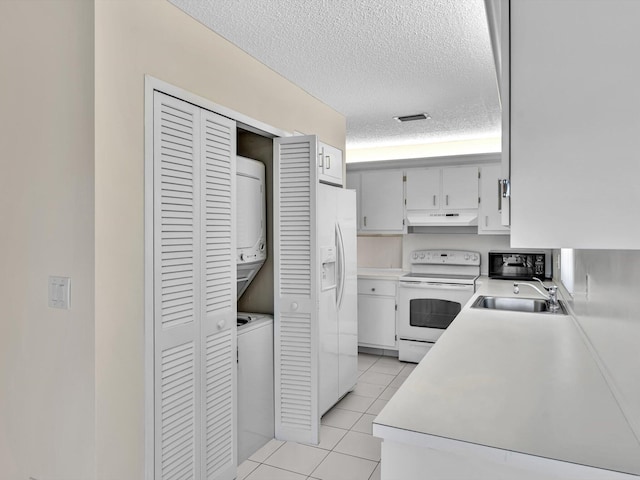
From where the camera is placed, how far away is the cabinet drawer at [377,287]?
480cm

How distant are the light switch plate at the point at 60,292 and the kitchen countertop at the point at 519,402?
1.27m

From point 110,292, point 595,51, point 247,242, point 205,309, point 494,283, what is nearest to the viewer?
point 595,51

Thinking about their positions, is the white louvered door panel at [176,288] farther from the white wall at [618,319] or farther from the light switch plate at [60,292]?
the white wall at [618,319]

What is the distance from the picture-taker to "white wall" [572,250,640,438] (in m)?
1.12

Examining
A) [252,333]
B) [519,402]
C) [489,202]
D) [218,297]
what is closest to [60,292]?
[218,297]

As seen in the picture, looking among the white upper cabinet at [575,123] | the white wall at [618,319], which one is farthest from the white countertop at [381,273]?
the white upper cabinet at [575,123]

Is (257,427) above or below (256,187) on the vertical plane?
below

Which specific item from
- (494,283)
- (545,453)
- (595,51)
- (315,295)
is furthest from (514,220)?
(494,283)

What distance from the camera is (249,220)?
8.99 ft

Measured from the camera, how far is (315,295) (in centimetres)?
279

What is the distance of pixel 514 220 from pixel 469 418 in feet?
2.59

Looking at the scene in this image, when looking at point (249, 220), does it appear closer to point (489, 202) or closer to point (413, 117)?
point (413, 117)

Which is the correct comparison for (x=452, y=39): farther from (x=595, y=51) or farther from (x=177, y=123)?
(x=595, y=51)

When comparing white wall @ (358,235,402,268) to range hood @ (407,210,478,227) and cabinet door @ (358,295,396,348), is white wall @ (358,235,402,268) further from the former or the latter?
cabinet door @ (358,295,396,348)
